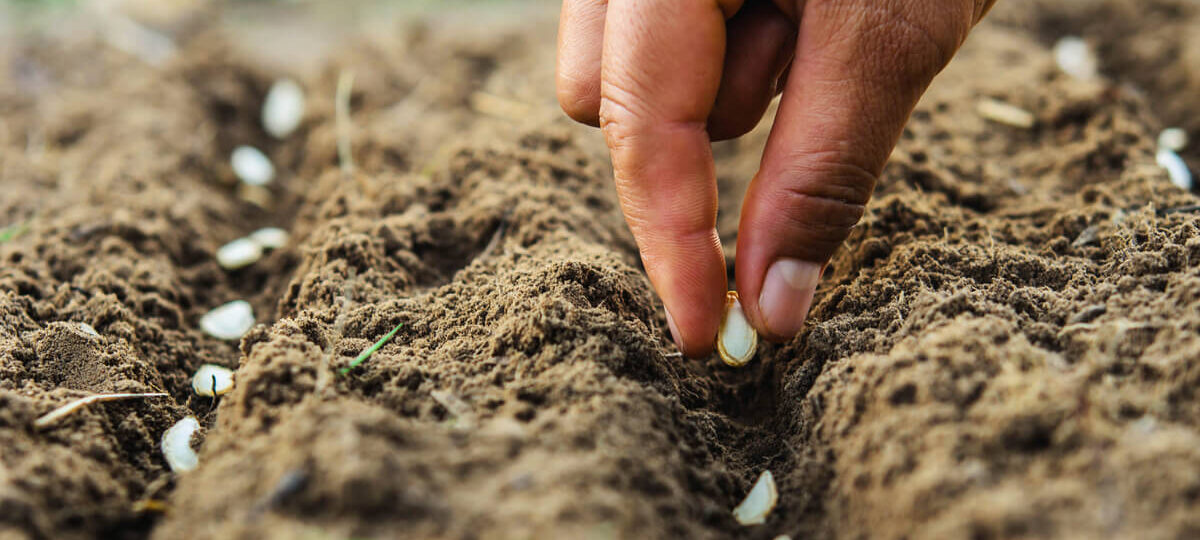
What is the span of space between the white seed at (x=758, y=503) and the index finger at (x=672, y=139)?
285 millimetres

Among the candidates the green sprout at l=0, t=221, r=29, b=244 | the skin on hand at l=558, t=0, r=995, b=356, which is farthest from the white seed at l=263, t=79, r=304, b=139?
the skin on hand at l=558, t=0, r=995, b=356

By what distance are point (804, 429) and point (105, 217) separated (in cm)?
161

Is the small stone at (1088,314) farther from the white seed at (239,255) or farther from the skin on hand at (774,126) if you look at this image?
the white seed at (239,255)

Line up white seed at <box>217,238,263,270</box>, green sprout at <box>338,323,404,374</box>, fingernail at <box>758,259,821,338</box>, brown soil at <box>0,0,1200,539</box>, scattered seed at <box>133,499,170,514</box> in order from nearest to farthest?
1. brown soil at <box>0,0,1200,539</box>
2. scattered seed at <box>133,499,170,514</box>
3. green sprout at <box>338,323,404,374</box>
4. fingernail at <box>758,259,821,338</box>
5. white seed at <box>217,238,263,270</box>

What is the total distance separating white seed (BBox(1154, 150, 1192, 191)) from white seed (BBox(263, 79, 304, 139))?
2.34 m

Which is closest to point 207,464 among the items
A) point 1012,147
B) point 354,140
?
point 354,140

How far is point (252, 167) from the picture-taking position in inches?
91.5

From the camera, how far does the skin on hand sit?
4.00 feet

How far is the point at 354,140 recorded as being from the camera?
225 centimetres

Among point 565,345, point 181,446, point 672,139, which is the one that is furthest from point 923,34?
point 181,446

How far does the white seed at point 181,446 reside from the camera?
1.18 meters

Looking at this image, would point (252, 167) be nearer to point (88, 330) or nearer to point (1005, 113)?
point (88, 330)

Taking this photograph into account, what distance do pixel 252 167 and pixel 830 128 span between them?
1.74 m

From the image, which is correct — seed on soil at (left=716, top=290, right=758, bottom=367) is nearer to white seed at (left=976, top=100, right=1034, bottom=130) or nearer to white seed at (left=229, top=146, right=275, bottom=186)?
white seed at (left=976, top=100, right=1034, bottom=130)
